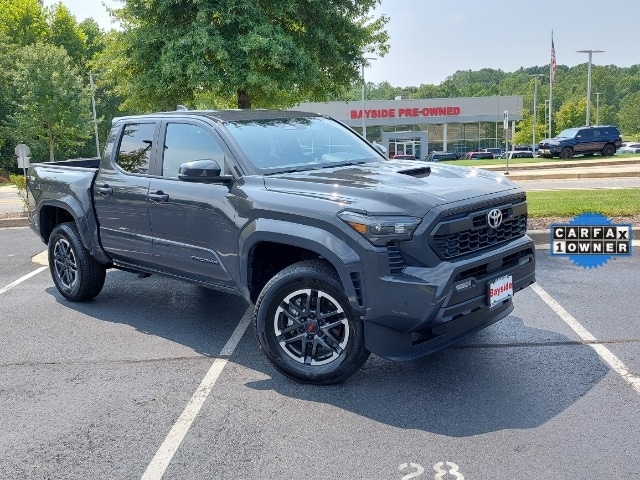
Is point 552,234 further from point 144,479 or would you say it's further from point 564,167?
point 564,167

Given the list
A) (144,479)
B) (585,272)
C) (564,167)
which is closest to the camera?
(144,479)

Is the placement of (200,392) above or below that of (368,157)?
below

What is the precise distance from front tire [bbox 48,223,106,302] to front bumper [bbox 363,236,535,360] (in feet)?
12.4

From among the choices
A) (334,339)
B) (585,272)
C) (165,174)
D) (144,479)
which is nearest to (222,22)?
(165,174)

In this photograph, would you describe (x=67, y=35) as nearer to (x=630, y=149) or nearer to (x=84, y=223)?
(x=630, y=149)

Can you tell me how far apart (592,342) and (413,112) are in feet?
178

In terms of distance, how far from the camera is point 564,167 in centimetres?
2848

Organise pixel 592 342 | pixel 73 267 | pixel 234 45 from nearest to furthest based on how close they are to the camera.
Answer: pixel 592 342 < pixel 73 267 < pixel 234 45

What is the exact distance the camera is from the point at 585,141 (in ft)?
117

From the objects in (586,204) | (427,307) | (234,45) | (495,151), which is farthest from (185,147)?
(495,151)

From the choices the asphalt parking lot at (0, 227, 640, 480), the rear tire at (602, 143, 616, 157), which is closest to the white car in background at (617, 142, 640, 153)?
the rear tire at (602, 143, 616, 157)

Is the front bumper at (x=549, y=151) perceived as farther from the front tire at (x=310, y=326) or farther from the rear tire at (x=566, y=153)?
the front tire at (x=310, y=326)

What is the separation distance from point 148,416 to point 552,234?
688cm

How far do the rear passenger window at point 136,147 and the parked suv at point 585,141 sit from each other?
33.3 meters
